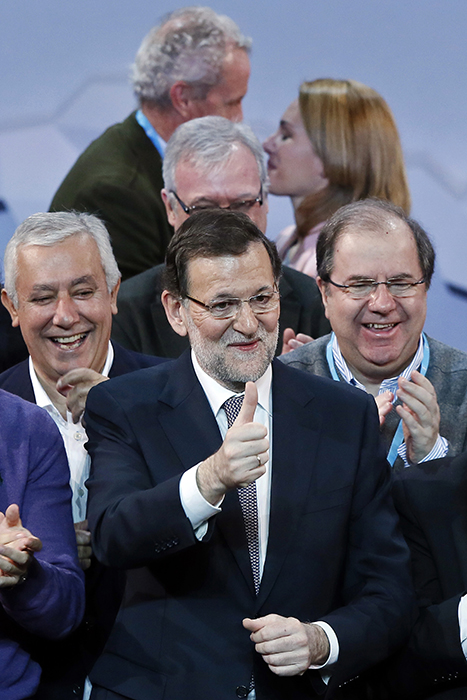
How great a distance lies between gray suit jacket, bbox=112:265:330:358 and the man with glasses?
49 cm

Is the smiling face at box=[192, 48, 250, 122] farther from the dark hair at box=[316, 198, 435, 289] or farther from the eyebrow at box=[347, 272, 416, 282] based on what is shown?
the eyebrow at box=[347, 272, 416, 282]

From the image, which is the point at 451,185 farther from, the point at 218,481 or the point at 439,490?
the point at 218,481

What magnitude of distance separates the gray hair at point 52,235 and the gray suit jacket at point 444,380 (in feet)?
1.95

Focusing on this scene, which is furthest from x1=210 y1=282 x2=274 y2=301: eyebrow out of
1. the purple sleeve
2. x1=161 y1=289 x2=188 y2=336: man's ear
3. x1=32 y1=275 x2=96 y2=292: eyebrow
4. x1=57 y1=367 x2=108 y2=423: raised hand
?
x1=32 y1=275 x2=96 y2=292: eyebrow

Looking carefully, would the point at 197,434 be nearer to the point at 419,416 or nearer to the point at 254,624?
the point at 254,624

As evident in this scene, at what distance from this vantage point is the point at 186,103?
Answer: 4.61 m

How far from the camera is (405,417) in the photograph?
8.66ft

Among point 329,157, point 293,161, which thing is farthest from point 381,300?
point 293,161

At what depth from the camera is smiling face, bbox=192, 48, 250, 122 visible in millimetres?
4676

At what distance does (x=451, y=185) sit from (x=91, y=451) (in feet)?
9.39

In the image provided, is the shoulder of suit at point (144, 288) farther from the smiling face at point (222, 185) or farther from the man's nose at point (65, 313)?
the man's nose at point (65, 313)

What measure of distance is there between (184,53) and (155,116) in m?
0.32

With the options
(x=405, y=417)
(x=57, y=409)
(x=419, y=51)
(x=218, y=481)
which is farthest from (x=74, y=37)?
(x=218, y=481)

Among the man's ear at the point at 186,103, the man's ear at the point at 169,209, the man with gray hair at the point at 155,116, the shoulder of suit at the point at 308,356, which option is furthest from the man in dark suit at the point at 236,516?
the man's ear at the point at 186,103
